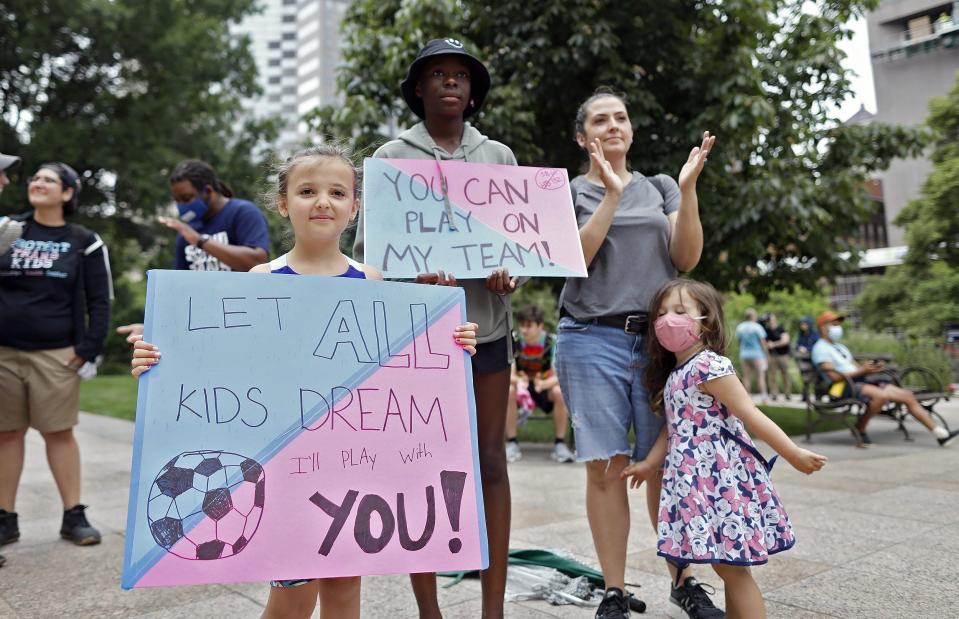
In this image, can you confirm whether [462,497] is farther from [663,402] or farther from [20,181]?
[20,181]

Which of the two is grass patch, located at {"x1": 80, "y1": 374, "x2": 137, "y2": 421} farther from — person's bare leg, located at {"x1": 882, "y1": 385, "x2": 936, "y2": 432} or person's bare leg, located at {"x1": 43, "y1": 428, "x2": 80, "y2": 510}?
person's bare leg, located at {"x1": 882, "y1": 385, "x2": 936, "y2": 432}

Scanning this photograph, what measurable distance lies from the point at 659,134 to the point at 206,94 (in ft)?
55.7

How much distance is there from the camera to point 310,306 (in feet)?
6.33

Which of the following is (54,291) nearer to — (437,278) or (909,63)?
(437,278)

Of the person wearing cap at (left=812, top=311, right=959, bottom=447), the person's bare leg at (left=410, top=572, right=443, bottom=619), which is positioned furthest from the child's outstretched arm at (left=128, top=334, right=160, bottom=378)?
the person wearing cap at (left=812, top=311, right=959, bottom=447)

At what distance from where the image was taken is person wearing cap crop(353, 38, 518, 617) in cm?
237

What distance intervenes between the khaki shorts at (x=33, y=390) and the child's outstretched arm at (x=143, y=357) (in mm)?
2555

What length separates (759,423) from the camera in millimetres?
2238

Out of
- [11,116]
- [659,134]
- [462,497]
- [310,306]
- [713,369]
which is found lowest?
[462,497]

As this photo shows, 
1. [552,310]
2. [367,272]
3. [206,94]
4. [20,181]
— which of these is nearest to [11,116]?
[20,181]

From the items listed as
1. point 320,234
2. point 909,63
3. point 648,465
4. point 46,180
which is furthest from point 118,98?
point 909,63

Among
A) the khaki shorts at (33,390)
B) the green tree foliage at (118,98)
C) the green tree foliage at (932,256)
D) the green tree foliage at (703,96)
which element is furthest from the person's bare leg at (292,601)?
the green tree foliage at (932,256)

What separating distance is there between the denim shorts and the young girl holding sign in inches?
29.8

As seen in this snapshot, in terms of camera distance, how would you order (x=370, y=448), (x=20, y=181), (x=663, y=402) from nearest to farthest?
1. (x=370, y=448)
2. (x=663, y=402)
3. (x=20, y=181)
